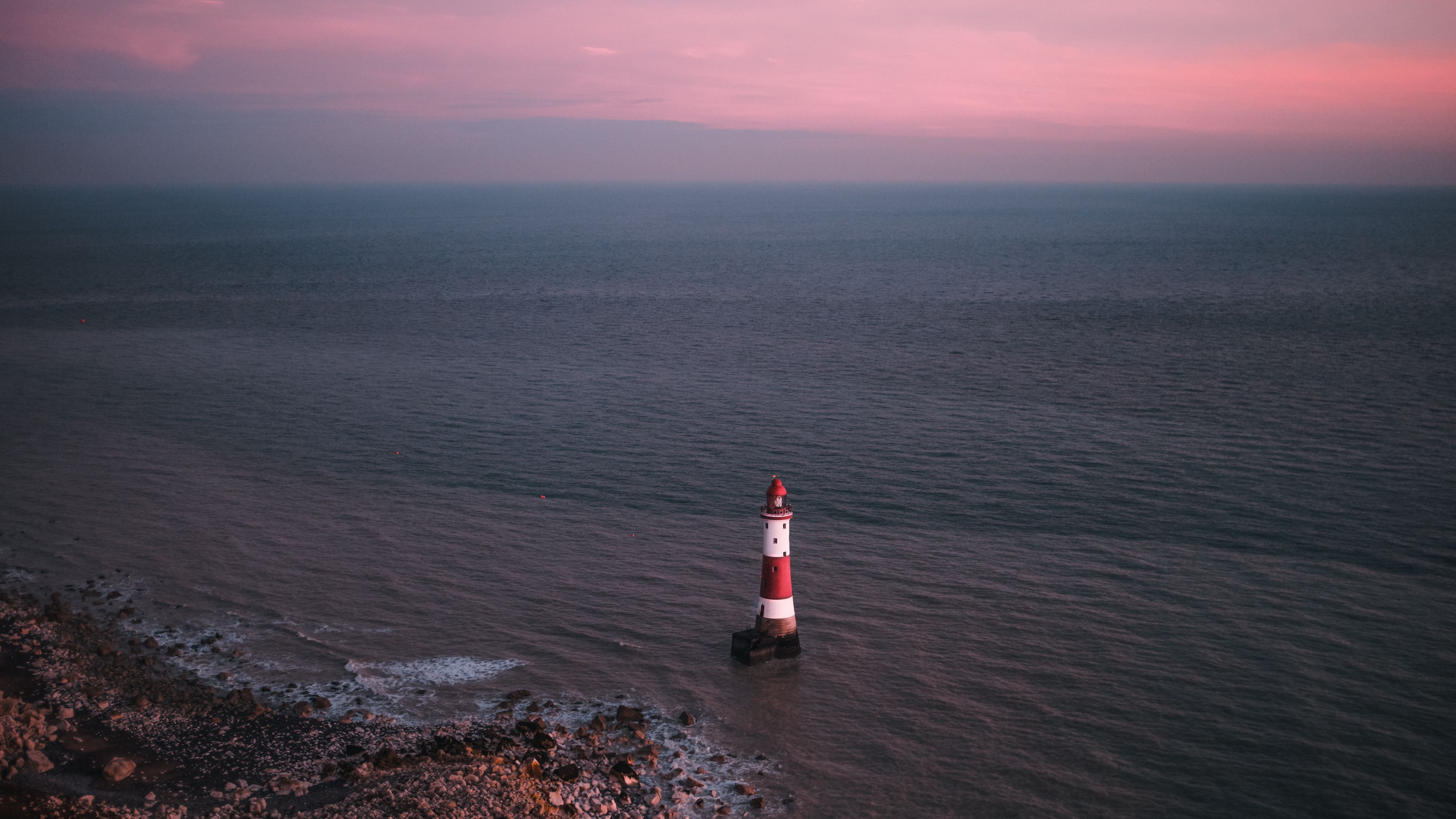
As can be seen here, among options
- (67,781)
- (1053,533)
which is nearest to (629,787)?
(67,781)

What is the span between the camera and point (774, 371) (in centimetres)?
5459

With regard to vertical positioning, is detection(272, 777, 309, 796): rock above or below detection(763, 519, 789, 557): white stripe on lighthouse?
below

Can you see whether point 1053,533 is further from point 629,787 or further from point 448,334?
point 448,334

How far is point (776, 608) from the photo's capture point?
21812 mm

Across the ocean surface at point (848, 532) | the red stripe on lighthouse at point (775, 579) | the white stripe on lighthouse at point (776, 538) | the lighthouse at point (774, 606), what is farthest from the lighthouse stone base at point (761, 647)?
the white stripe on lighthouse at point (776, 538)

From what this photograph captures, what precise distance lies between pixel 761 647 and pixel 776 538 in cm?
238

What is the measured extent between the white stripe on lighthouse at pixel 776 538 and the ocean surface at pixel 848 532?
95.5 inches

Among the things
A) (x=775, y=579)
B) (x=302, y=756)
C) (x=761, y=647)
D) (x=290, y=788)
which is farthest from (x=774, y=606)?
(x=290, y=788)

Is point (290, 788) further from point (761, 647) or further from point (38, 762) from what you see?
point (761, 647)

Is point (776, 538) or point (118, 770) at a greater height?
point (776, 538)

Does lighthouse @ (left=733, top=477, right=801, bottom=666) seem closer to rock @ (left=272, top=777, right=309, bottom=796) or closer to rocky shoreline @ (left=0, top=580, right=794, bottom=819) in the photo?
rocky shoreline @ (left=0, top=580, right=794, bottom=819)

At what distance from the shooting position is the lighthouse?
21.0 m

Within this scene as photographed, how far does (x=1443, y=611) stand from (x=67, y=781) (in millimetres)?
26505

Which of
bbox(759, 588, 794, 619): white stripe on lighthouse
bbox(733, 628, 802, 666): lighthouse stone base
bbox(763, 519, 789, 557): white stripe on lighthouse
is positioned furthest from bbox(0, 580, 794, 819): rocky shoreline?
bbox(763, 519, 789, 557): white stripe on lighthouse
